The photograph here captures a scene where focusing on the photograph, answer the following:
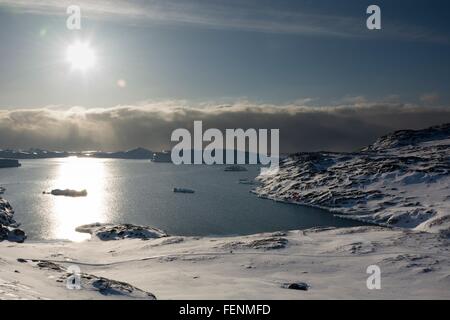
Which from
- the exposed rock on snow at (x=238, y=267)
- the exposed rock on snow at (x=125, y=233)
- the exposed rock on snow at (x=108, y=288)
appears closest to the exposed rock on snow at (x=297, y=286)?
the exposed rock on snow at (x=238, y=267)

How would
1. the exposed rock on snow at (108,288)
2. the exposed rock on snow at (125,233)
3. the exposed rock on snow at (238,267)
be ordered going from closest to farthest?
the exposed rock on snow at (108,288), the exposed rock on snow at (238,267), the exposed rock on snow at (125,233)

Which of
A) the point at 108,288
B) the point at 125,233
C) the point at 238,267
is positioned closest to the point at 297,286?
the point at 238,267

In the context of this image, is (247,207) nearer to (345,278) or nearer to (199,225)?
(199,225)

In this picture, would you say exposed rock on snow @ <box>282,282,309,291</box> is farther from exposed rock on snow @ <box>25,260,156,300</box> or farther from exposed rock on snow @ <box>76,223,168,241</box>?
exposed rock on snow @ <box>76,223,168,241</box>

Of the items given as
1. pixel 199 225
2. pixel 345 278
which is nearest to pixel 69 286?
pixel 345 278

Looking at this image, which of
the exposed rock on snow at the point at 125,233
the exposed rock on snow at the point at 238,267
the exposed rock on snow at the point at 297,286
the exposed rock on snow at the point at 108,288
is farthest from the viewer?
the exposed rock on snow at the point at 125,233

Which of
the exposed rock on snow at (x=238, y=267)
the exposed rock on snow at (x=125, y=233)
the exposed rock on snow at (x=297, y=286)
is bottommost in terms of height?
the exposed rock on snow at (x=297, y=286)

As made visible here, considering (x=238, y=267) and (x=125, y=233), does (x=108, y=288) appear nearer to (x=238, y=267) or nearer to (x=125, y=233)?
(x=238, y=267)

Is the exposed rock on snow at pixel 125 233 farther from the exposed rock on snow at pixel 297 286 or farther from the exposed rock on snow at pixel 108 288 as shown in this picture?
the exposed rock on snow at pixel 297 286

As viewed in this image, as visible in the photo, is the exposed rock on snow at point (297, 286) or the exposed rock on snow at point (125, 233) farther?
the exposed rock on snow at point (125, 233)

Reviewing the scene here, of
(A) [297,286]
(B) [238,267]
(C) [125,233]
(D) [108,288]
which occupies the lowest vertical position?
(A) [297,286]

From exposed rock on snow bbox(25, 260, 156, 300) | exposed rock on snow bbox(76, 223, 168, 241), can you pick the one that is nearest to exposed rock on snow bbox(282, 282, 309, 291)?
exposed rock on snow bbox(25, 260, 156, 300)
